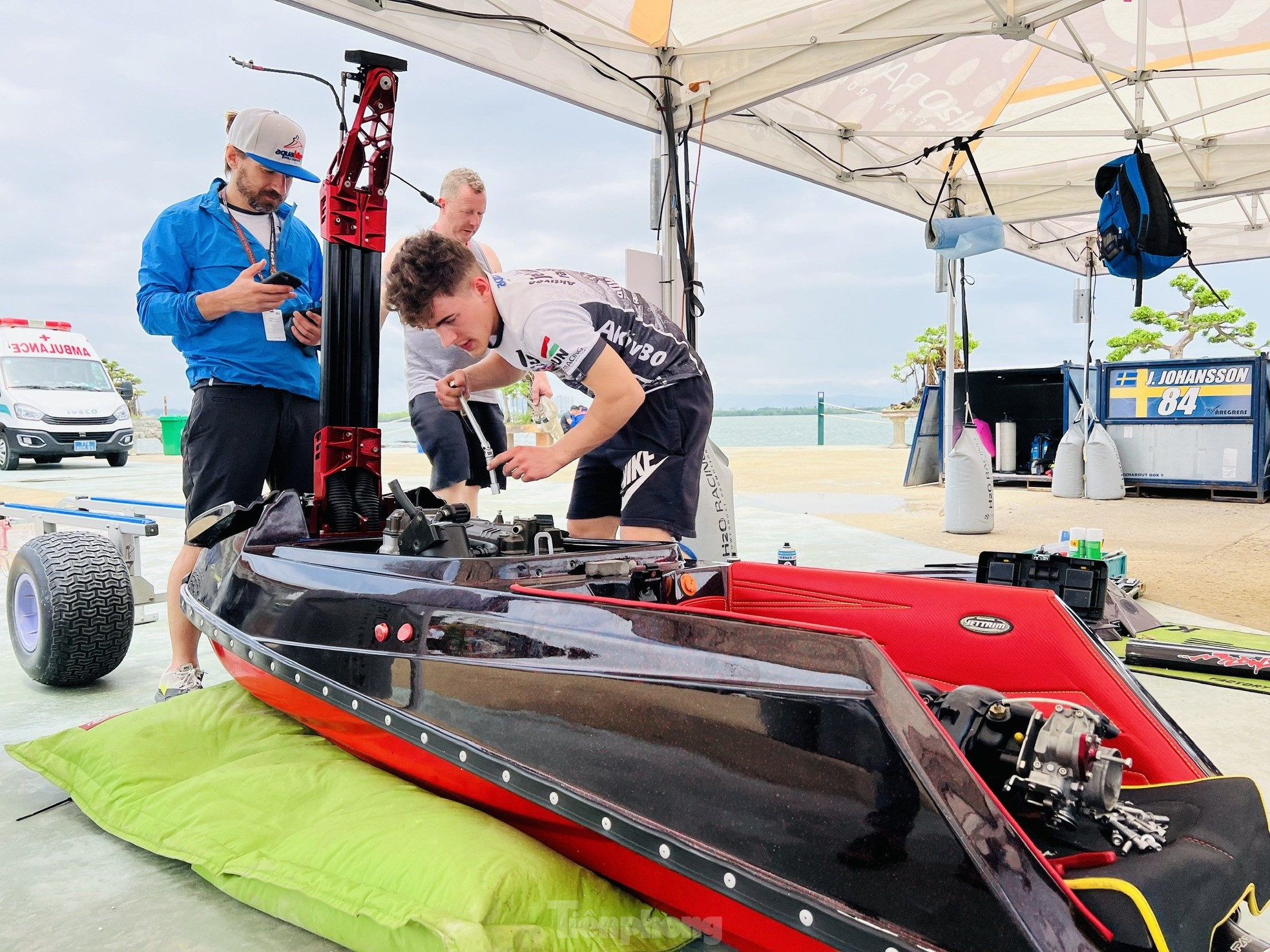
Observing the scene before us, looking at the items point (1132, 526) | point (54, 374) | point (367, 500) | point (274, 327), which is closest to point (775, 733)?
point (367, 500)

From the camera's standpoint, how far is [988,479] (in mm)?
6375

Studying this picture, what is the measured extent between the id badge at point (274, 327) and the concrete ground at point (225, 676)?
1.13 meters

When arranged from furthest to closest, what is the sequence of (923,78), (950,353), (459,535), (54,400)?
(54,400), (950,353), (923,78), (459,535)

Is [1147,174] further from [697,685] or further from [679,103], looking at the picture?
[697,685]

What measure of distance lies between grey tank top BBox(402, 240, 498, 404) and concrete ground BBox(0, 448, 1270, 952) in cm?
121

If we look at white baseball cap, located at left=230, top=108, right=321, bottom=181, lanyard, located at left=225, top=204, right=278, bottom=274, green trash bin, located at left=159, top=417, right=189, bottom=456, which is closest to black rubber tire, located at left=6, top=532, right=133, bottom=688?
lanyard, located at left=225, top=204, right=278, bottom=274

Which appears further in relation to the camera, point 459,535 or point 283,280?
point 283,280

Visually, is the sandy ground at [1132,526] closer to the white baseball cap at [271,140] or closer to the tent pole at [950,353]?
the tent pole at [950,353]

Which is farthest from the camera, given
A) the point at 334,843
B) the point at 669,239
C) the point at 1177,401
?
the point at 1177,401

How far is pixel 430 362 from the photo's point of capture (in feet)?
10.6

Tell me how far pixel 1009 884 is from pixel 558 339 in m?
1.43

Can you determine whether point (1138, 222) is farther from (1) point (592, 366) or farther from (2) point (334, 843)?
(2) point (334, 843)

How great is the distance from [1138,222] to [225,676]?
506 cm

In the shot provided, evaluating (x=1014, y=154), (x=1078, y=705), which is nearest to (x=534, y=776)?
(x=1078, y=705)
